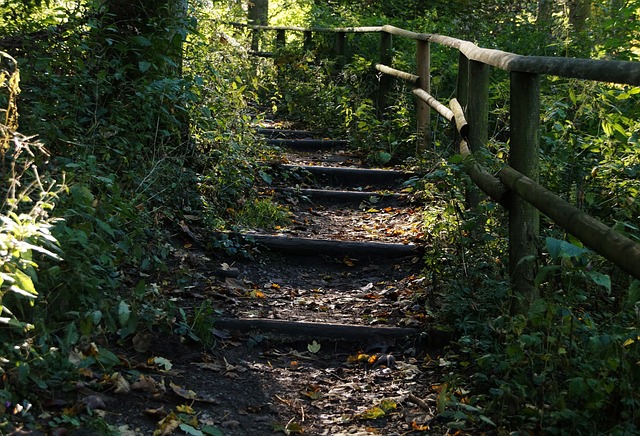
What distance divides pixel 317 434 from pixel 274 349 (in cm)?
95

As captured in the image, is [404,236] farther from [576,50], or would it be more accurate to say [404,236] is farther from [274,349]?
[576,50]

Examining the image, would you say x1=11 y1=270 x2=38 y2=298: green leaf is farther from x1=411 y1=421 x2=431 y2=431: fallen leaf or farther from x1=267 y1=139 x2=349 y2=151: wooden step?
x1=267 y1=139 x2=349 y2=151: wooden step

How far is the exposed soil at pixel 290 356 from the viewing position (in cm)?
339

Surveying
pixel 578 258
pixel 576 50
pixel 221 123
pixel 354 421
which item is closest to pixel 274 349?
pixel 354 421

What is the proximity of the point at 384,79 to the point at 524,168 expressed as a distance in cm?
557

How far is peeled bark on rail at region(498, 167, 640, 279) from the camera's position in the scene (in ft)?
8.36

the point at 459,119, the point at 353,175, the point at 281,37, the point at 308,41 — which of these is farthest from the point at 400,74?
the point at 281,37

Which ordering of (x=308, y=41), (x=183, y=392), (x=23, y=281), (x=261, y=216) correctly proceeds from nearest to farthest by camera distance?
(x=23, y=281) < (x=183, y=392) < (x=261, y=216) < (x=308, y=41)

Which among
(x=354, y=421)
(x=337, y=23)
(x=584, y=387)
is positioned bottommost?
(x=354, y=421)

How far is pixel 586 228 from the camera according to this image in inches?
111

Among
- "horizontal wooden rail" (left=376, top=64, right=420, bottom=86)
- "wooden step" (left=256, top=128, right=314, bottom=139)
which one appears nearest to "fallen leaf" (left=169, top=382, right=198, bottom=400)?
"horizontal wooden rail" (left=376, top=64, right=420, bottom=86)

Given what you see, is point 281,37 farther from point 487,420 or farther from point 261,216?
point 487,420

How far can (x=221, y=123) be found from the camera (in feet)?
21.4

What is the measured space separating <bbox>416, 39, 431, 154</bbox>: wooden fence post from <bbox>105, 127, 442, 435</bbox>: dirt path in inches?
54.8
